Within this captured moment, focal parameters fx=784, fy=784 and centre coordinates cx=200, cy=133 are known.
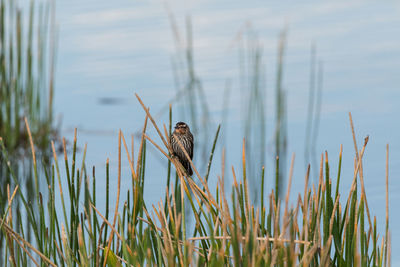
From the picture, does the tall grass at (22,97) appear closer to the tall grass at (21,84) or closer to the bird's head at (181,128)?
the tall grass at (21,84)

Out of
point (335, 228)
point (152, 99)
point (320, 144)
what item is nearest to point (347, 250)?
point (335, 228)

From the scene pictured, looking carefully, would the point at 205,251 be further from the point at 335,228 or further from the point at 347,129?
the point at 347,129

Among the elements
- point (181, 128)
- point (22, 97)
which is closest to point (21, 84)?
point (22, 97)

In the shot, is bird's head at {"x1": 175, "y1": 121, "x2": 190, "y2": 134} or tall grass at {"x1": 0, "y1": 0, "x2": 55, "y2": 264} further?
tall grass at {"x1": 0, "y1": 0, "x2": 55, "y2": 264}

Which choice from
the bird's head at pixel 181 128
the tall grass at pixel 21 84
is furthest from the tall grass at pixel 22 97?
the bird's head at pixel 181 128

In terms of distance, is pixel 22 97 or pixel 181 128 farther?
pixel 22 97

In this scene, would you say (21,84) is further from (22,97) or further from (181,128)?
(181,128)

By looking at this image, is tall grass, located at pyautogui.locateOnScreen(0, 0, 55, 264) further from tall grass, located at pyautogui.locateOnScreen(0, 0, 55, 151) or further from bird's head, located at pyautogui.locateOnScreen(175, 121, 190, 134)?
bird's head, located at pyautogui.locateOnScreen(175, 121, 190, 134)

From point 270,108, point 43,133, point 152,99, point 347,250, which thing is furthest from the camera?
point 270,108

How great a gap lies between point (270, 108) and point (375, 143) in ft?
6.28

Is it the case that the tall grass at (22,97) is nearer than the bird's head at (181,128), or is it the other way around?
the bird's head at (181,128)

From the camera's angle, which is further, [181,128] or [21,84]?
[21,84]

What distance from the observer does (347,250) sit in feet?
9.99

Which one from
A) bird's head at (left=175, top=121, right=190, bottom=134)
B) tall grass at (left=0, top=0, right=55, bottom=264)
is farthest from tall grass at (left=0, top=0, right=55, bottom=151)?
bird's head at (left=175, top=121, right=190, bottom=134)
